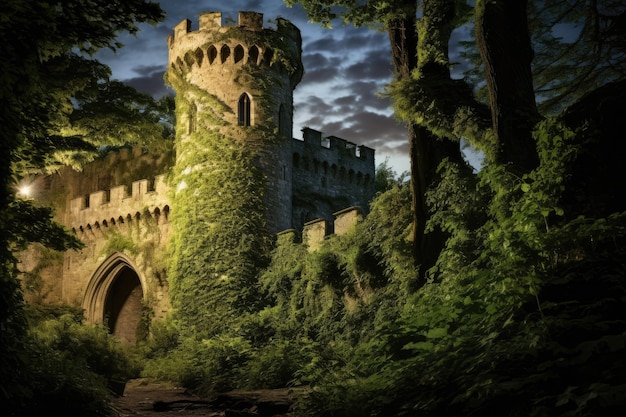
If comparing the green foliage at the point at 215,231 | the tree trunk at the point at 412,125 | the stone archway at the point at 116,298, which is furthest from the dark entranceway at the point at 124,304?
the tree trunk at the point at 412,125

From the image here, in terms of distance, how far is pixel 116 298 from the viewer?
82.8 ft

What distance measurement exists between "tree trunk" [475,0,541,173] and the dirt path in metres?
4.39

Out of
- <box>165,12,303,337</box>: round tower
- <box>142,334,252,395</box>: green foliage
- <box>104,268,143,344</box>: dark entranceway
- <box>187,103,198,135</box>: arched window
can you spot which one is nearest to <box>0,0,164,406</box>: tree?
<box>142,334,252,395</box>: green foliage

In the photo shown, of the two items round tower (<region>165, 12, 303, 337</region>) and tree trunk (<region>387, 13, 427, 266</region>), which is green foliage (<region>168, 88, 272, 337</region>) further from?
tree trunk (<region>387, 13, 427, 266</region>)

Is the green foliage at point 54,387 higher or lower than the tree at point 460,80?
lower

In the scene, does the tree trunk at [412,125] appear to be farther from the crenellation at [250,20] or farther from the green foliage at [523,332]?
the crenellation at [250,20]

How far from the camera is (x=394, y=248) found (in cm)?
1334

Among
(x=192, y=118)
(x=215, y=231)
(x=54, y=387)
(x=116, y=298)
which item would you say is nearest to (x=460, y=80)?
(x=54, y=387)

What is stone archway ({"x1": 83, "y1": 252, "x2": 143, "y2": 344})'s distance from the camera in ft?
79.7

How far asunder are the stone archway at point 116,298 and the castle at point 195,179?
1.4 inches

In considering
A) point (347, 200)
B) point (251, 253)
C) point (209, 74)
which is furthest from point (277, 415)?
point (347, 200)

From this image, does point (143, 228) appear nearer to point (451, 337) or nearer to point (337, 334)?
point (337, 334)

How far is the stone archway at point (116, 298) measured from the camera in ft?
79.7

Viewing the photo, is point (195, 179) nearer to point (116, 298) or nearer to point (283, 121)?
point (283, 121)
